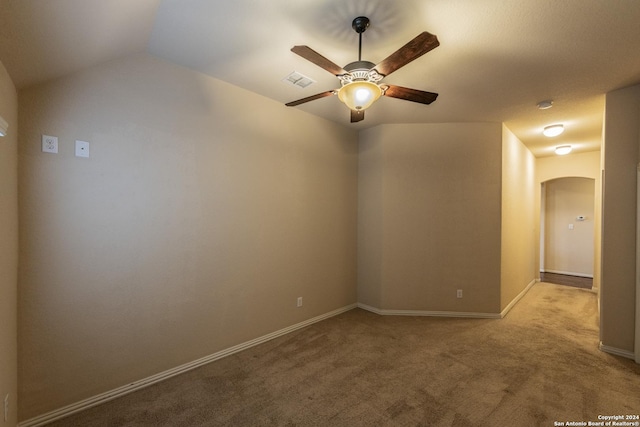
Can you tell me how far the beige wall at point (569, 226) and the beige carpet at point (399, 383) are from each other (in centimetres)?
445

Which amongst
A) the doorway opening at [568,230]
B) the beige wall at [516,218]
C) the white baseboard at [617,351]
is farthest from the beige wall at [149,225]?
the doorway opening at [568,230]

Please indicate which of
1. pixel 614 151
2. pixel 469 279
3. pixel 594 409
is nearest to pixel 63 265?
pixel 594 409

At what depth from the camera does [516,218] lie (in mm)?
4805

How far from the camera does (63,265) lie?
210cm

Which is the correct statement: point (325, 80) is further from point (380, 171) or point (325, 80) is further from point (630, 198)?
point (630, 198)

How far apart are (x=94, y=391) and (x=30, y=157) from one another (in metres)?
A: 1.75

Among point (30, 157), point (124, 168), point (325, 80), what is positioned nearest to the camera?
point (30, 157)

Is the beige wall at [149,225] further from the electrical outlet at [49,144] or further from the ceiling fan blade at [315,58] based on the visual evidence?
the ceiling fan blade at [315,58]

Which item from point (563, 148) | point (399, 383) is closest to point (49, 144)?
point (399, 383)

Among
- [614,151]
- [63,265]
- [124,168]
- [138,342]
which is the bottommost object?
[138,342]

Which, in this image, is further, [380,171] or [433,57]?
[380,171]

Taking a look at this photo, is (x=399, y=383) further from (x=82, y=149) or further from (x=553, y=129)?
(x=553, y=129)

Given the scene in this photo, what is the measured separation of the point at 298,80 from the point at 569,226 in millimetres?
7792

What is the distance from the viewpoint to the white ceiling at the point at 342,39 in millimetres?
1709
